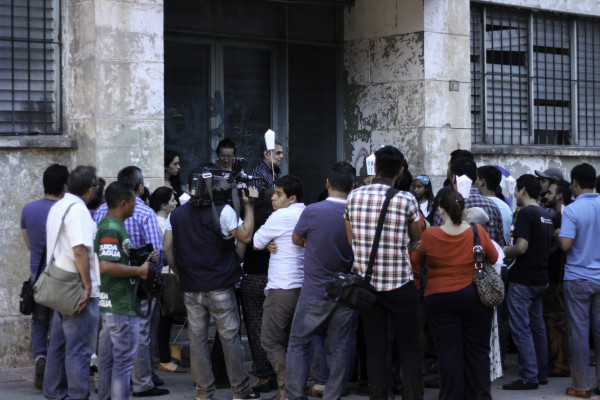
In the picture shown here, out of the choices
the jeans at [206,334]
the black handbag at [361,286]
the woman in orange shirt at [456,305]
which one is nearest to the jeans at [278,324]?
the jeans at [206,334]

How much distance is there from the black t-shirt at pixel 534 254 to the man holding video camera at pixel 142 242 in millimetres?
3350

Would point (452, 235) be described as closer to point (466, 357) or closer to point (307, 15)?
point (466, 357)

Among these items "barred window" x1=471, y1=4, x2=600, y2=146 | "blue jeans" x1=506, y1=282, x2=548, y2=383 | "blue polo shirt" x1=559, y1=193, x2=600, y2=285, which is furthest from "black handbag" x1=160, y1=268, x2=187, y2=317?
"barred window" x1=471, y1=4, x2=600, y2=146

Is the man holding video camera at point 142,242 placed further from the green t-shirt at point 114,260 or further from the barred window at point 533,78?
the barred window at point 533,78

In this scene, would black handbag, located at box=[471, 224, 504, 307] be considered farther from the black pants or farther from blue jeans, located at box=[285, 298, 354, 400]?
the black pants

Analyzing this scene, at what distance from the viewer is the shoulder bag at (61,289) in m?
7.71

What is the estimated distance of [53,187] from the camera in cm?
870

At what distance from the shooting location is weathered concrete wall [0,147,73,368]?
32.6 ft

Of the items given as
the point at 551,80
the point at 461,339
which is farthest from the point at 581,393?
the point at 551,80

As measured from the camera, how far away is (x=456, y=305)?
793cm

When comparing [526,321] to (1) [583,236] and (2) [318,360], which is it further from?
(2) [318,360]

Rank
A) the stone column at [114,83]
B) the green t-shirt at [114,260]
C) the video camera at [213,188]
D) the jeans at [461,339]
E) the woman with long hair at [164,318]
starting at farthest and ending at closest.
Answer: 1. the stone column at [114,83]
2. the woman with long hair at [164,318]
3. the video camera at [213,188]
4. the jeans at [461,339]
5. the green t-shirt at [114,260]

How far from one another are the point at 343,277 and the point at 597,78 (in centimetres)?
914

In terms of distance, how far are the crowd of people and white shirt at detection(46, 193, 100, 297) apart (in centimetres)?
1
